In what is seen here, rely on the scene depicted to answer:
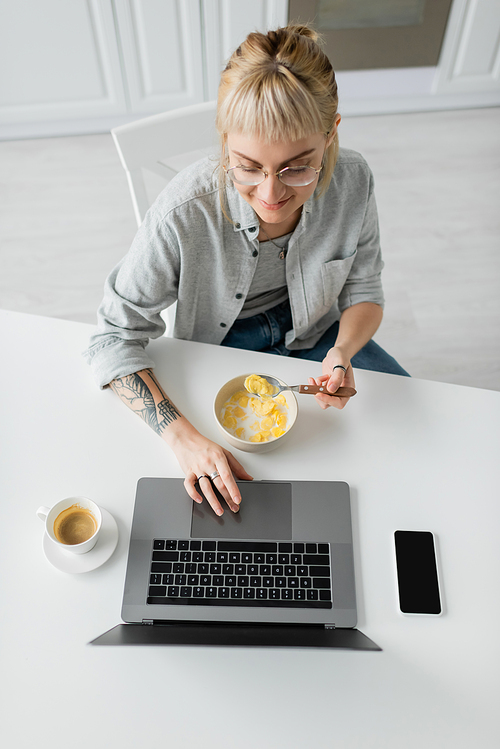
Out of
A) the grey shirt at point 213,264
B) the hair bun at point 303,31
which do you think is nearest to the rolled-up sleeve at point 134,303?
the grey shirt at point 213,264

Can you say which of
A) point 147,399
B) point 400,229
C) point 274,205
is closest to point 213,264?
point 274,205

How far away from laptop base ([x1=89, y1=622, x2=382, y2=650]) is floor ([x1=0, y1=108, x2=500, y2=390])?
1434 mm

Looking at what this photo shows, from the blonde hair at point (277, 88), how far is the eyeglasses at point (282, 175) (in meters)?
0.06

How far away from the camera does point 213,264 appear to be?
1.15 metres

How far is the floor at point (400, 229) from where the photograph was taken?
2203 mm

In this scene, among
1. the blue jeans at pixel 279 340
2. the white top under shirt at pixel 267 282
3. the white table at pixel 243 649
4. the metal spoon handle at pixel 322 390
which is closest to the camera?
the white table at pixel 243 649

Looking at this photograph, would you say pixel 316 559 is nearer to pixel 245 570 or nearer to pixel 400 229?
pixel 245 570

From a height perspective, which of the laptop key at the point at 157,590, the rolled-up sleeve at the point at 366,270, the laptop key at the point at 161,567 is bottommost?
the laptop key at the point at 157,590

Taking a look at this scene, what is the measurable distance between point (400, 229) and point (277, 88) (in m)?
1.76

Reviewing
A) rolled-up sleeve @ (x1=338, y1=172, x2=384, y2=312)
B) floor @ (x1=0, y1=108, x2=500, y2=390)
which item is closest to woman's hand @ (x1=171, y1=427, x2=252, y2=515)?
rolled-up sleeve @ (x1=338, y1=172, x2=384, y2=312)

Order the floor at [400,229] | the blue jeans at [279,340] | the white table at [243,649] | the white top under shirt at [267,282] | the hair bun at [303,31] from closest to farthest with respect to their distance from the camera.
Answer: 1. the white table at [243,649]
2. the hair bun at [303,31]
3. the white top under shirt at [267,282]
4. the blue jeans at [279,340]
5. the floor at [400,229]

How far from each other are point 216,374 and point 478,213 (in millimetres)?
1933

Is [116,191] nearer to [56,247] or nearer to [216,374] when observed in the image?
[56,247]

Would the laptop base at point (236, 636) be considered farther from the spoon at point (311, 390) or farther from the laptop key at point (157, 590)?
the spoon at point (311, 390)
